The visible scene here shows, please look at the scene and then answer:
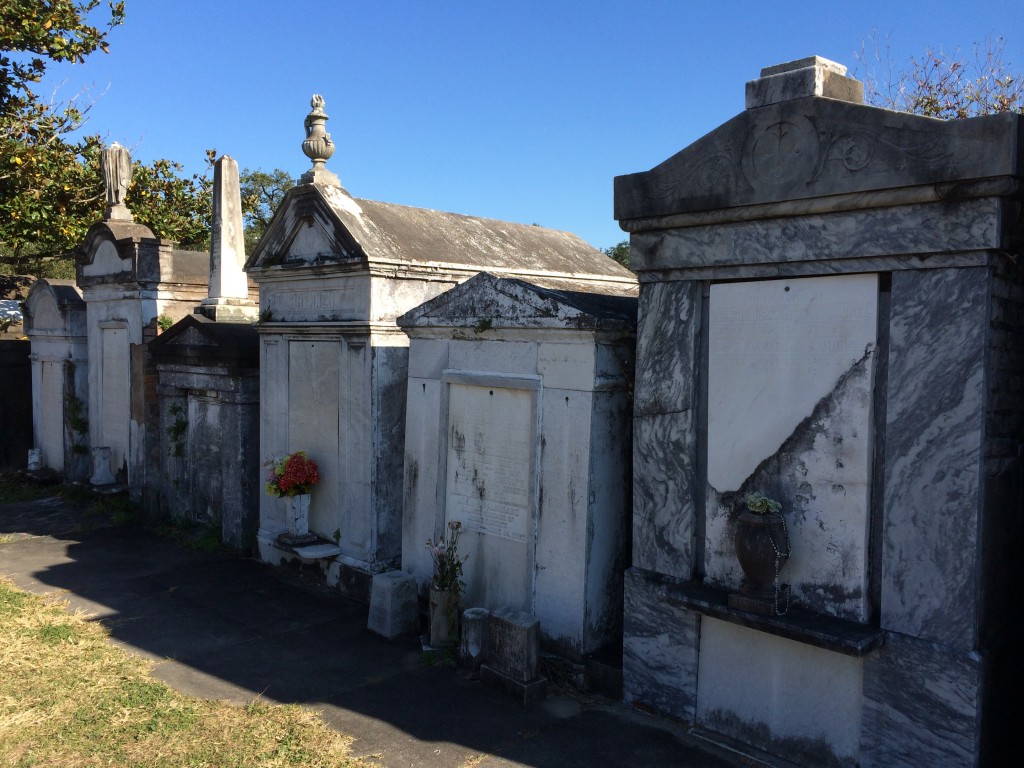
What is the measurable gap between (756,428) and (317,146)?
216 inches

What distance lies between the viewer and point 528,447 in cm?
580

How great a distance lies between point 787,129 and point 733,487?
2075 mm

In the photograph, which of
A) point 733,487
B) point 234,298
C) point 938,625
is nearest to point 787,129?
point 733,487

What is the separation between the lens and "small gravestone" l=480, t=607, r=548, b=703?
17.2ft

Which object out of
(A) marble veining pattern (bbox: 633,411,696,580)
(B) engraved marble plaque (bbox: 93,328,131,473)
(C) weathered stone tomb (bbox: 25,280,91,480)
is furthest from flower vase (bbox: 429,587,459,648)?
(C) weathered stone tomb (bbox: 25,280,91,480)

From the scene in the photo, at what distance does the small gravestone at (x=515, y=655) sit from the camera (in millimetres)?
5238

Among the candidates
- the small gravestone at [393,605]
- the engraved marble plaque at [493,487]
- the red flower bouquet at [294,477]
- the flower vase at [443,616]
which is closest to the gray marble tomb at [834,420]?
the engraved marble plaque at [493,487]

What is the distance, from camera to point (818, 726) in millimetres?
4359

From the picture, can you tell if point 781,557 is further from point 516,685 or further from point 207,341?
point 207,341

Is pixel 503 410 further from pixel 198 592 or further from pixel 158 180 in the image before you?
pixel 158 180

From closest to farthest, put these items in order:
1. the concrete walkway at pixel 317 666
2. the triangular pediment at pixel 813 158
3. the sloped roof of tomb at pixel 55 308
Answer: the triangular pediment at pixel 813 158 < the concrete walkway at pixel 317 666 < the sloped roof of tomb at pixel 55 308

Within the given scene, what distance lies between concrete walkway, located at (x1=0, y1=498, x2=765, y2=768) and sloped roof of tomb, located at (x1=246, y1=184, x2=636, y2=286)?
3.24 metres

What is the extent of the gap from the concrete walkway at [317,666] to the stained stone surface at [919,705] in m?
0.74

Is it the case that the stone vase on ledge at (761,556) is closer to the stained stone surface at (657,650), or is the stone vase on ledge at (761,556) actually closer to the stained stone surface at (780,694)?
the stained stone surface at (780,694)
